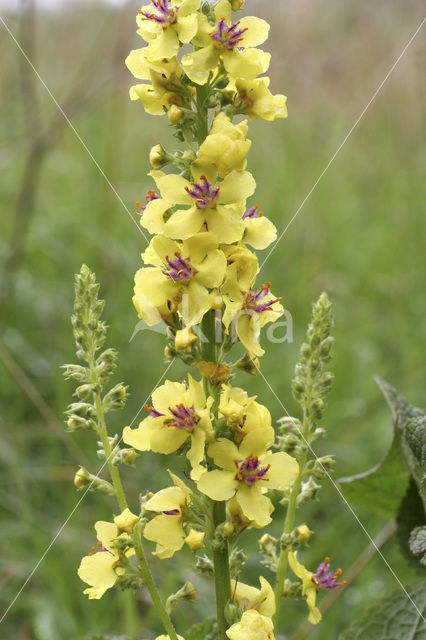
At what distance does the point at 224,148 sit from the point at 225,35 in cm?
33

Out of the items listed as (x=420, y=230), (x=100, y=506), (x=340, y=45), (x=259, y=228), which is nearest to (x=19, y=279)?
(x=100, y=506)

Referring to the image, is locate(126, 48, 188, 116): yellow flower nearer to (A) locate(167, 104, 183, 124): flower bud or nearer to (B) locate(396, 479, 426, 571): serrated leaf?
(A) locate(167, 104, 183, 124): flower bud

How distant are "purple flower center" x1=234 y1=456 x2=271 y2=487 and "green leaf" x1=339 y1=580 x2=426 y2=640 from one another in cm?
75

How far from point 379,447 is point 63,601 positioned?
225 cm

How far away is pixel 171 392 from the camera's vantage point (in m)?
1.67

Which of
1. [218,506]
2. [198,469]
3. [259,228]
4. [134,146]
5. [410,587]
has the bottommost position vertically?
[134,146]

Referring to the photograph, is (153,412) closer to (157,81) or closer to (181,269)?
(181,269)

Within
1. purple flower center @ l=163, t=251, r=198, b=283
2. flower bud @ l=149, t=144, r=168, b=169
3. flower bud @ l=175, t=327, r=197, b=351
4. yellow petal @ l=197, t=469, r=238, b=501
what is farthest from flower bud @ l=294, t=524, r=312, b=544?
flower bud @ l=149, t=144, r=168, b=169

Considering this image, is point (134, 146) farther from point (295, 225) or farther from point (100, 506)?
point (100, 506)

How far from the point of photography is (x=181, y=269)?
65.7 inches

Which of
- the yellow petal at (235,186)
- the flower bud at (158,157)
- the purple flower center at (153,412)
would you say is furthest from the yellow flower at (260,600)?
the flower bud at (158,157)

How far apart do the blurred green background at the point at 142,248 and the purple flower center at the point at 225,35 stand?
76.2 inches

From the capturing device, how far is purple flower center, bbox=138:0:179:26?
5.71 feet

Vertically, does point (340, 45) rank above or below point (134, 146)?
above
